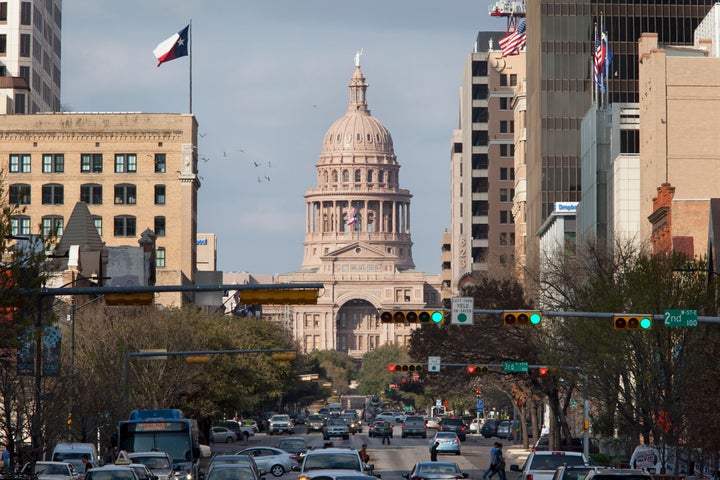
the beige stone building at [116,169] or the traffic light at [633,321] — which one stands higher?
the beige stone building at [116,169]

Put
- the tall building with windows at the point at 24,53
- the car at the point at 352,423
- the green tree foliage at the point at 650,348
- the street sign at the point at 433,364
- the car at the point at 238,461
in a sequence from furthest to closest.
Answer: the tall building with windows at the point at 24,53
the car at the point at 352,423
the street sign at the point at 433,364
the green tree foliage at the point at 650,348
the car at the point at 238,461

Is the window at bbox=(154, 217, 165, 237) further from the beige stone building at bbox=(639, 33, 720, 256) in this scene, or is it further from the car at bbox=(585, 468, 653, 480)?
the car at bbox=(585, 468, 653, 480)

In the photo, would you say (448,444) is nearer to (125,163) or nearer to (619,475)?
(125,163)

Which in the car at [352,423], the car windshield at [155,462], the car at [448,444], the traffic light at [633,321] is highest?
the traffic light at [633,321]

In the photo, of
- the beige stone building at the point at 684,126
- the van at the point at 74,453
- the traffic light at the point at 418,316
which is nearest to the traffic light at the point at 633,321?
the traffic light at the point at 418,316

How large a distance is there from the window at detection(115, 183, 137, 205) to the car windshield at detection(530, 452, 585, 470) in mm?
93907

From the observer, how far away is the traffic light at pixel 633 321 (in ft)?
130

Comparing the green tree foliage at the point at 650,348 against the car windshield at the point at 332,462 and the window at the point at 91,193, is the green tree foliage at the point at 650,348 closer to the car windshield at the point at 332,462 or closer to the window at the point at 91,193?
the car windshield at the point at 332,462

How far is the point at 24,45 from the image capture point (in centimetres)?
14850

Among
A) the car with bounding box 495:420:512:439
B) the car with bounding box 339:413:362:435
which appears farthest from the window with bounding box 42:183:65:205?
the car with bounding box 495:420:512:439

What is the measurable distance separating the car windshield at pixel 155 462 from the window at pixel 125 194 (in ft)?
287

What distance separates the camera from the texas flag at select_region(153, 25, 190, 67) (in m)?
114

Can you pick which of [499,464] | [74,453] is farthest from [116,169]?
[499,464]

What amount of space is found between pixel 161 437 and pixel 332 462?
40.3 ft
